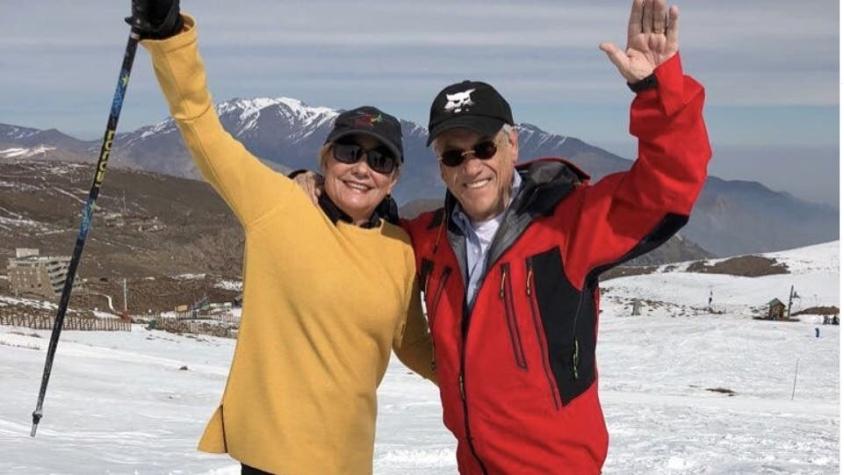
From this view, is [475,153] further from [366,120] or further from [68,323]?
[68,323]

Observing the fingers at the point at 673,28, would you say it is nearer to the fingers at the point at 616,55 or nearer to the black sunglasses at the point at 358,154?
the fingers at the point at 616,55

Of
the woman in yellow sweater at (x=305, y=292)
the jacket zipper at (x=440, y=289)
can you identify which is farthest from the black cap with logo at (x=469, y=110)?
the jacket zipper at (x=440, y=289)

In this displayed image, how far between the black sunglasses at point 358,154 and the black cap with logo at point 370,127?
40 millimetres

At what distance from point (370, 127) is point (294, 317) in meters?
0.78

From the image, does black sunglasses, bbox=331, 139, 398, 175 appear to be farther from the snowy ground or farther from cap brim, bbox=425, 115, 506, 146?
the snowy ground

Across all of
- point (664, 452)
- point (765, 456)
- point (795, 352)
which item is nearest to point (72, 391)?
point (664, 452)

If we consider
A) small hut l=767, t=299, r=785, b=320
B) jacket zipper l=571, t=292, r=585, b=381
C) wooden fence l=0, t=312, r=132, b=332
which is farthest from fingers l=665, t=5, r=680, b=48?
small hut l=767, t=299, r=785, b=320

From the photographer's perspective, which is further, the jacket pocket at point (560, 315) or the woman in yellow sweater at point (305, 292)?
the woman in yellow sweater at point (305, 292)

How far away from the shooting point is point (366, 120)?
337 cm

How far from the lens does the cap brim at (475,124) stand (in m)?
3.05

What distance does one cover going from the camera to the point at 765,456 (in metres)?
8.34

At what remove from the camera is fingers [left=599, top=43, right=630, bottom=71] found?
2701 millimetres

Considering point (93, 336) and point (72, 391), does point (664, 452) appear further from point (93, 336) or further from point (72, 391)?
point (93, 336)

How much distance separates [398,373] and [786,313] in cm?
2942
